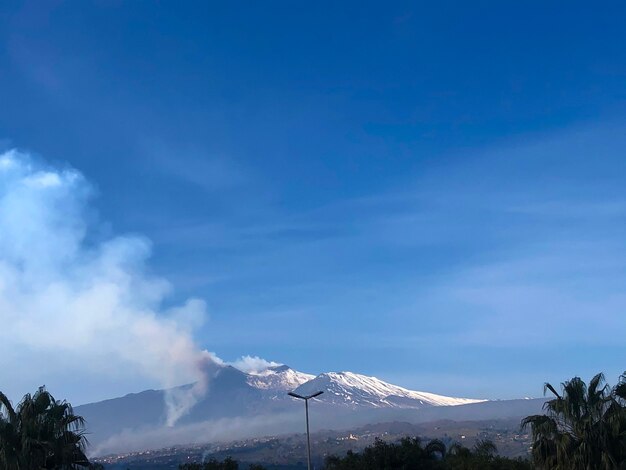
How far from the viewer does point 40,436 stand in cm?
3469

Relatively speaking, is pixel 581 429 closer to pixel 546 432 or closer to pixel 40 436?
pixel 546 432

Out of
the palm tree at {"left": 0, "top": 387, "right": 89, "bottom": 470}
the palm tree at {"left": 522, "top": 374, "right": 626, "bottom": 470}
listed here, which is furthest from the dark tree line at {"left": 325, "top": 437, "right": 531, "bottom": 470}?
the palm tree at {"left": 0, "top": 387, "right": 89, "bottom": 470}

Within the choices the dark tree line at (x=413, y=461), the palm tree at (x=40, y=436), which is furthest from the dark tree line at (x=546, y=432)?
the dark tree line at (x=413, y=461)

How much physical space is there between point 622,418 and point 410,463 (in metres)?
25.4

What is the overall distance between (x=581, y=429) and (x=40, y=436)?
26.1 meters

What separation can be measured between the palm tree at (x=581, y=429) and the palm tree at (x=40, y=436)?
22.6m

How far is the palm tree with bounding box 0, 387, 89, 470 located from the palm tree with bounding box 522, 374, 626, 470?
22566 millimetres

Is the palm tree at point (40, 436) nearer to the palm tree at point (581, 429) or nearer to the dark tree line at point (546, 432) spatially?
the dark tree line at point (546, 432)

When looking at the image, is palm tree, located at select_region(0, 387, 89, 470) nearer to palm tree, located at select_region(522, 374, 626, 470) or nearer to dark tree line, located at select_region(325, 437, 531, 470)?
palm tree, located at select_region(522, 374, 626, 470)

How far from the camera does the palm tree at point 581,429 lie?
39.4 metres

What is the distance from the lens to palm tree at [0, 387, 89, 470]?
110ft

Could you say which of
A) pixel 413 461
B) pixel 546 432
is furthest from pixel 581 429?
pixel 413 461

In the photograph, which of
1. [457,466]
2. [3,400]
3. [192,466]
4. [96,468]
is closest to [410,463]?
[457,466]

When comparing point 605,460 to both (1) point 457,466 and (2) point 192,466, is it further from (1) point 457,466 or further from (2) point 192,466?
(2) point 192,466
